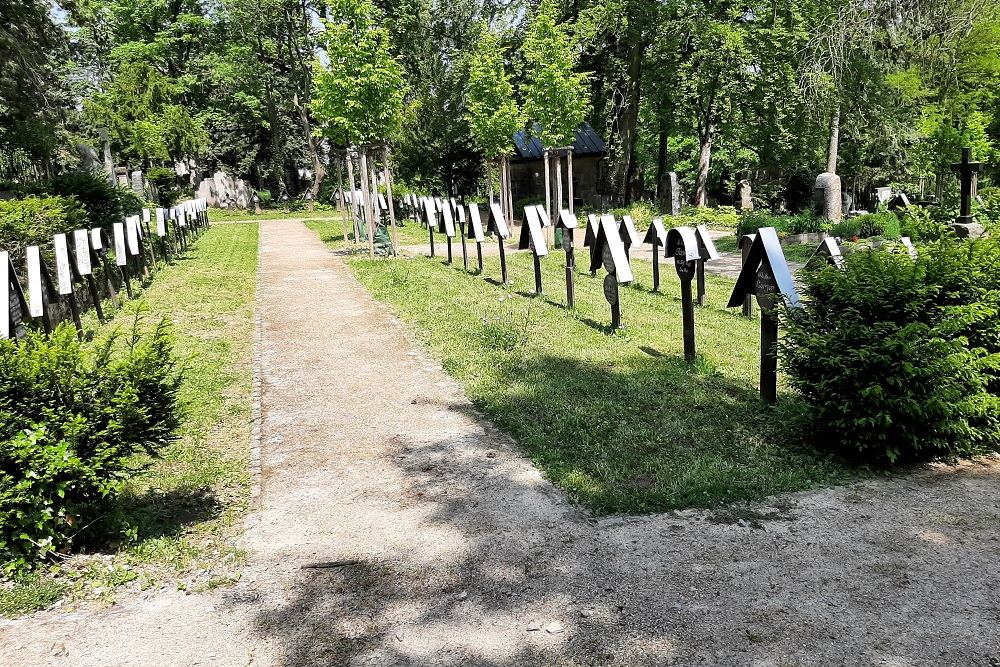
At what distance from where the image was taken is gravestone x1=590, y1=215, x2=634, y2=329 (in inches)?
324

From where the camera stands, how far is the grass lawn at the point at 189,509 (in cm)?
363

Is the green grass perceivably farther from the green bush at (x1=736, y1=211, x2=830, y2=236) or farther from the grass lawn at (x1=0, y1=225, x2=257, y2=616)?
the green bush at (x1=736, y1=211, x2=830, y2=236)

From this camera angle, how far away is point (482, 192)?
36750mm

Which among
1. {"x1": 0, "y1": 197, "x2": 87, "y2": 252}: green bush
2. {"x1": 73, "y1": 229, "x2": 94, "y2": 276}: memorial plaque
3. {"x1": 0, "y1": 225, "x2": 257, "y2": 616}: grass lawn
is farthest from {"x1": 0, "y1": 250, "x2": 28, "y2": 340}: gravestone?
{"x1": 0, "y1": 197, "x2": 87, "y2": 252}: green bush

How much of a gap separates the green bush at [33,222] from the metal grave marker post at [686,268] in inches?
342

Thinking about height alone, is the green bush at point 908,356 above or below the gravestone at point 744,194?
below

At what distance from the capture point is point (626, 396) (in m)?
6.29

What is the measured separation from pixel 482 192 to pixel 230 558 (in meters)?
33.9

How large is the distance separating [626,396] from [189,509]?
350 cm

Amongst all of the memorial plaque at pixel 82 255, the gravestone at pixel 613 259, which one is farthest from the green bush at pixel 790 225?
the memorial plaque at pixel 82 255

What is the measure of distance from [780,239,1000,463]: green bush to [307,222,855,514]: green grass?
14.6 inches

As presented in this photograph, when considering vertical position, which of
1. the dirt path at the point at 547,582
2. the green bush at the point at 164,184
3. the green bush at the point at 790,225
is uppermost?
the green bush at the point at 164,184

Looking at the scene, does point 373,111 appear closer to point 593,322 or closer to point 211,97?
point 593,322

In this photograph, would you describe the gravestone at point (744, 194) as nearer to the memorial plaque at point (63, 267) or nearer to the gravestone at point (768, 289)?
the gravestone at point (768, 289)
